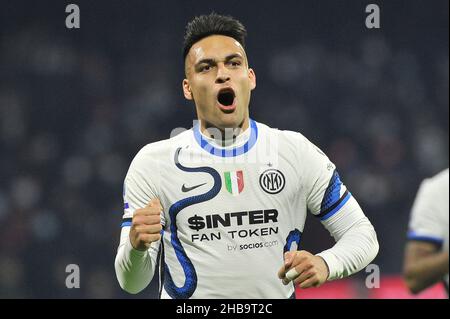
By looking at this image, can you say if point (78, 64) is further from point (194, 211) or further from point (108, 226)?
point (194, 211)

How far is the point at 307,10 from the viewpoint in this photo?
10414 mm

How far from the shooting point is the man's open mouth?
3.49m

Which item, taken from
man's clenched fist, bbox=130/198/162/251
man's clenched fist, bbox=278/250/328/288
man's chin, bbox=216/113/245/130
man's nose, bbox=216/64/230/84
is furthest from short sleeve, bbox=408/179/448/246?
man's clenched fist, bbox=130/198/162/251

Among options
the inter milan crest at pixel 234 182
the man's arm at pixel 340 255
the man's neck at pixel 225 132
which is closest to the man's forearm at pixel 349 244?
the man's arm at pixel 340 255

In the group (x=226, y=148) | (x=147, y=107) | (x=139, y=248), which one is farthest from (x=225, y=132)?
(x=147, y=107)

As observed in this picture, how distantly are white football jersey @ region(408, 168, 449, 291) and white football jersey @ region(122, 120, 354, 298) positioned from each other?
33 cm

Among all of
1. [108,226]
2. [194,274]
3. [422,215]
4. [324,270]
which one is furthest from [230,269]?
→ [108,226]

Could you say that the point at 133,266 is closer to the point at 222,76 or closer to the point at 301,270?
the point at 301,270

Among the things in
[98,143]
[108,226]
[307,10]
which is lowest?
[108,226]

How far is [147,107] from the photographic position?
9711 mm

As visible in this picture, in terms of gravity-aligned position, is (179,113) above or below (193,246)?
above

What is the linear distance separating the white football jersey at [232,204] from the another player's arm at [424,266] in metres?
0.39

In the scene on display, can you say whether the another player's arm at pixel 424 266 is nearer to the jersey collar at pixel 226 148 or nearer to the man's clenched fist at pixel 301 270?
the man's clenched fist at pixel 301 270
